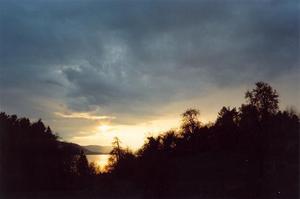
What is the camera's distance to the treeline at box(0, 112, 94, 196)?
57.7m

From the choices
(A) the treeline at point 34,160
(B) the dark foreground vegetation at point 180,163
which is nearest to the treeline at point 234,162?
(B) the dark foreground vegetation at point 180,163

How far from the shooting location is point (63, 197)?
53.3 m

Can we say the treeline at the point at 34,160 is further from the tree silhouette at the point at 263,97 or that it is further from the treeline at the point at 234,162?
the tree silhouette at the point at 263,97

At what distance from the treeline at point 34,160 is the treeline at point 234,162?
23.6 feet

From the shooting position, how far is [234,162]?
5788cm

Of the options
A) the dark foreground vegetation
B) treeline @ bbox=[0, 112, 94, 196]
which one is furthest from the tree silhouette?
treeline @ bbox=[0, 112, 94, 196]

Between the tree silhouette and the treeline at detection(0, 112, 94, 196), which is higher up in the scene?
the tree silhouette

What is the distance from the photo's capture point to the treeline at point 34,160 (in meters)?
57.7

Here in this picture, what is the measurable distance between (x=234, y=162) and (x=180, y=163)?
6725mm

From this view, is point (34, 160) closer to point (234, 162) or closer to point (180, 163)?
point (180, 163)

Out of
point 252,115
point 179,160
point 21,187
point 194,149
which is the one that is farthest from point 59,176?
point 252,115

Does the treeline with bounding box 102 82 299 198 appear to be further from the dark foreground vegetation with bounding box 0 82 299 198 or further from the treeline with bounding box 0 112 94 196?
the treeline with bounding box 0 112 94 196

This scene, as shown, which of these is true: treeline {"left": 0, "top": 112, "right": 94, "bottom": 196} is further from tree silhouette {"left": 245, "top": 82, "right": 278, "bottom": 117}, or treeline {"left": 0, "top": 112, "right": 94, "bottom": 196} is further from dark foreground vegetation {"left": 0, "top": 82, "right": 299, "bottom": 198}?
tree silhouette {"left": 245, "top": 82, "right": 278, "bottom": 117}

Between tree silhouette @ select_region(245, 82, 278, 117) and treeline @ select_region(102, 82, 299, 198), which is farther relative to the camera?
tree silhouette @ select_region(245, 82, 278, 117)
